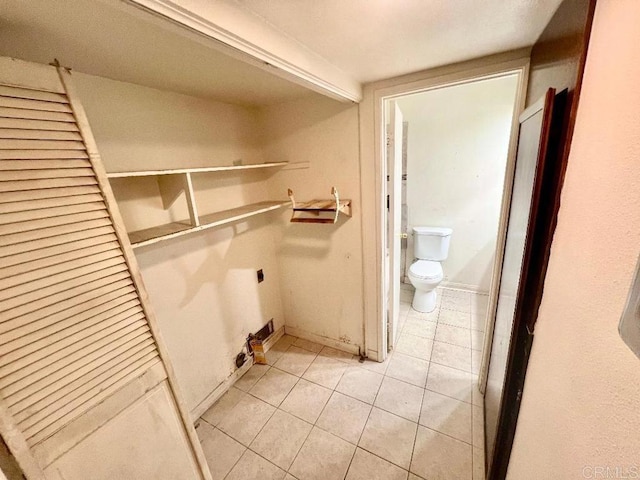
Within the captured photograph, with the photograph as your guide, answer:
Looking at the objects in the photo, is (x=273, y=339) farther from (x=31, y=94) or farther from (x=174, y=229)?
(x=31, y=94)

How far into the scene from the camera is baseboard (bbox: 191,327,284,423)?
5.86 feet

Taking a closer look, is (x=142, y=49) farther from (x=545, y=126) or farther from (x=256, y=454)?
(x=256, y=454)

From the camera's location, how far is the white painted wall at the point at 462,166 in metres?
2.61

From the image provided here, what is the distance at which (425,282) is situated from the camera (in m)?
2.66

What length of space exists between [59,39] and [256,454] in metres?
2.18

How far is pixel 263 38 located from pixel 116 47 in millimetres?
566

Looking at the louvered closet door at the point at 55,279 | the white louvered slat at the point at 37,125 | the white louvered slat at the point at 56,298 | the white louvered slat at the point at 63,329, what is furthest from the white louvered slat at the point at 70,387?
the white louvered slat at the point at 37,125

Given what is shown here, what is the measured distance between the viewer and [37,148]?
0.71 meters

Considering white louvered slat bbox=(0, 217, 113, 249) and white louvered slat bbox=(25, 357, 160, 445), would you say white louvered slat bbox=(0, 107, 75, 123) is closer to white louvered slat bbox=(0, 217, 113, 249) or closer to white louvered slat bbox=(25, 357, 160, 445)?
white louvered slat bbox=(0, 217, 113, 249)

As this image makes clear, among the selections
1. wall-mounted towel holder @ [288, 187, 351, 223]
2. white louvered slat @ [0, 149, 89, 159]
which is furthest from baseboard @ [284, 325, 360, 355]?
white louvered slat @ [0, 149, 89, 159]

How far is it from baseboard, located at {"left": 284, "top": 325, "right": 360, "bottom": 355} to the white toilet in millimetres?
1016

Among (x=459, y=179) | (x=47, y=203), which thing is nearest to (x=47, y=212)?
(x=47, y=203)

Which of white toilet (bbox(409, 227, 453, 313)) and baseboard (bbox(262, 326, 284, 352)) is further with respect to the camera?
white toilet (bbox(409, 227, 453, 313))

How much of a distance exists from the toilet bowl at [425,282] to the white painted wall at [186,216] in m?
1.56
